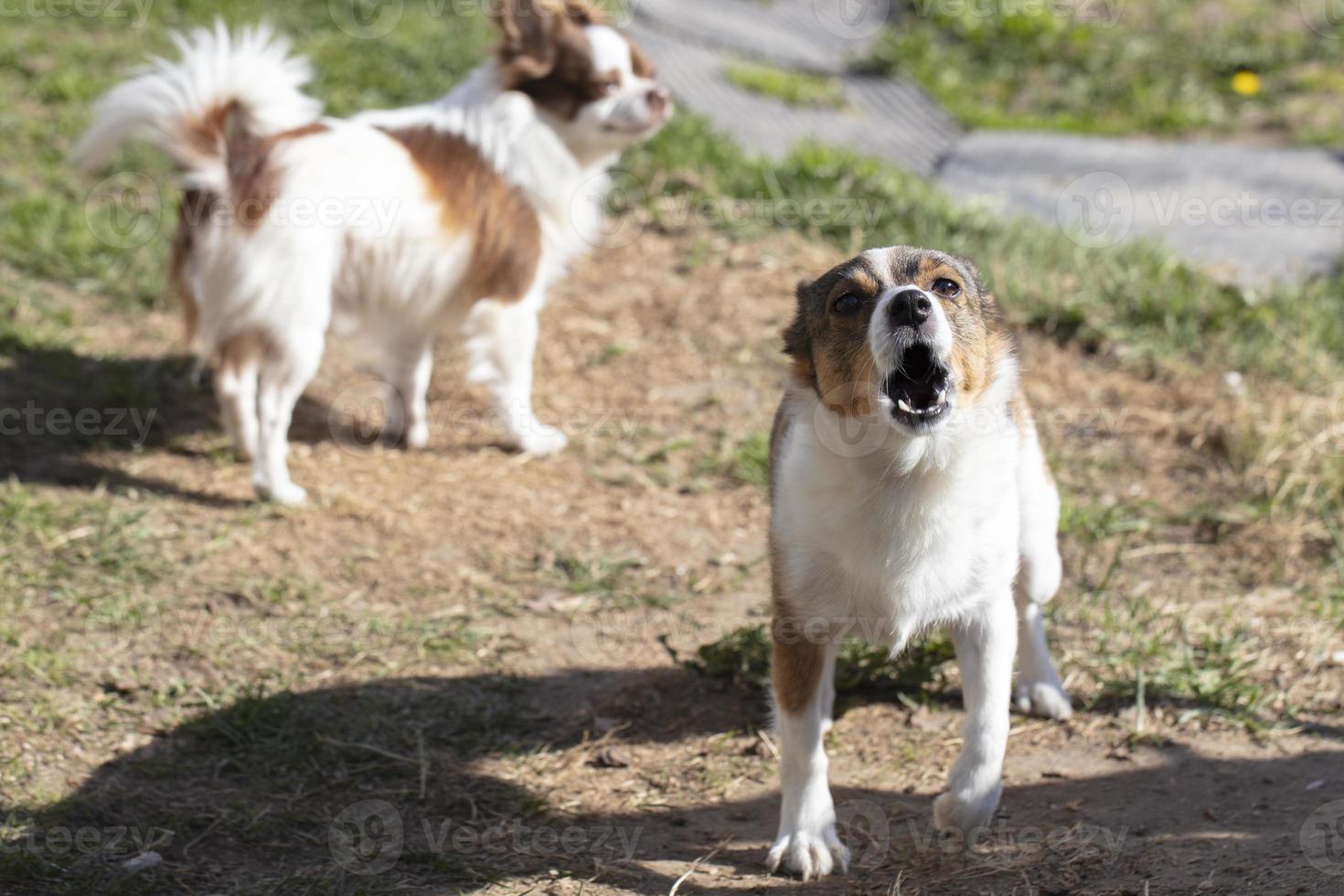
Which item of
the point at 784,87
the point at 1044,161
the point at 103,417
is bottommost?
the point at 103,417

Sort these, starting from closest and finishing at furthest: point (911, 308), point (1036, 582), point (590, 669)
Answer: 1. point (911, 308)
2. point (1036, 582)
3. point (590, 669)

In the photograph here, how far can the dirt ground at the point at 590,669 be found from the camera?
11.7 ft

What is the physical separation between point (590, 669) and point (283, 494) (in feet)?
5.37

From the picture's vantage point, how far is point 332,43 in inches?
376

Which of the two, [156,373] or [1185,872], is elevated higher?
[156,373]

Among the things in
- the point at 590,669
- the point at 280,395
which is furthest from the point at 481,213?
the point at 590,669

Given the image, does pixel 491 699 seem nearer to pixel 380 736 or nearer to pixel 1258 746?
pixel 380 736

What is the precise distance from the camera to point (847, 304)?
133 inches

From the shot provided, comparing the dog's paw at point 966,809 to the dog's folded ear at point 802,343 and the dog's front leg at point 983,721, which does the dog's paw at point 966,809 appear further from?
the dog's folded ear at point 802,343

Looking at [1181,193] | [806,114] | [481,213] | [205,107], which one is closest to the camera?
[205,107]

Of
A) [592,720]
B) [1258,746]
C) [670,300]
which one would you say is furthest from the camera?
[670,300]

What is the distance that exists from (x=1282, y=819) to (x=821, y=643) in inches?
49.9

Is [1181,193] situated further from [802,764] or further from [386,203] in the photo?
[802,764]

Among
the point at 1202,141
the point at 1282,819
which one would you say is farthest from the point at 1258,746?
the point at 1202,141
